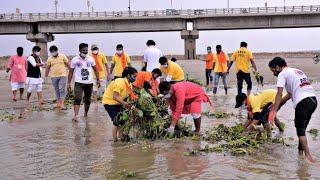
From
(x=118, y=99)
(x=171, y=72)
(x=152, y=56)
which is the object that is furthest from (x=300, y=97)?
(x=152, y=56)

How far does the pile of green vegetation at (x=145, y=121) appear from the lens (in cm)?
747

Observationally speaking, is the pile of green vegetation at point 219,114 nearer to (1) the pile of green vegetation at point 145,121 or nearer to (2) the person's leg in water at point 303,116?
(1) the pile of green vegetation at point 145,121

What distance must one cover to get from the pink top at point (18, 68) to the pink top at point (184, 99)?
27.5ft

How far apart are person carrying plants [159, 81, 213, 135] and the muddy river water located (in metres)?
0.50

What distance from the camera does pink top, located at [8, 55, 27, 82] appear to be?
14664mm

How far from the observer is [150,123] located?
24.8ft

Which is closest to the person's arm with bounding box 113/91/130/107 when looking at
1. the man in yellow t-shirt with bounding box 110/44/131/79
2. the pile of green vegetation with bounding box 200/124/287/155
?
the pile of green vegetation with bounding box 200/124/287/155

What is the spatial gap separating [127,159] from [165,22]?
48.0 meters

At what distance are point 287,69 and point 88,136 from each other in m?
3.78

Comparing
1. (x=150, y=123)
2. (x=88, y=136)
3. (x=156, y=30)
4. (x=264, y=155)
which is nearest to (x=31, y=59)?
(x=88, y=136)

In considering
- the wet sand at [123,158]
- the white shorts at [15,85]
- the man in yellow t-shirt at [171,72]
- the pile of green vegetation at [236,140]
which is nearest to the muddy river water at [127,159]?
the wet sand at [123,158]

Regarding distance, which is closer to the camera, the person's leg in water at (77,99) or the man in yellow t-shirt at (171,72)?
the person's leg in water at (77,99)

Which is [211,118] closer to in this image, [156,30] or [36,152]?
[36,152]

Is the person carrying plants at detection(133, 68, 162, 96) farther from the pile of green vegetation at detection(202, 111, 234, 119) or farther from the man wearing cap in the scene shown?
the pile of green vegetation at detection(202, 111, 234, 119)
